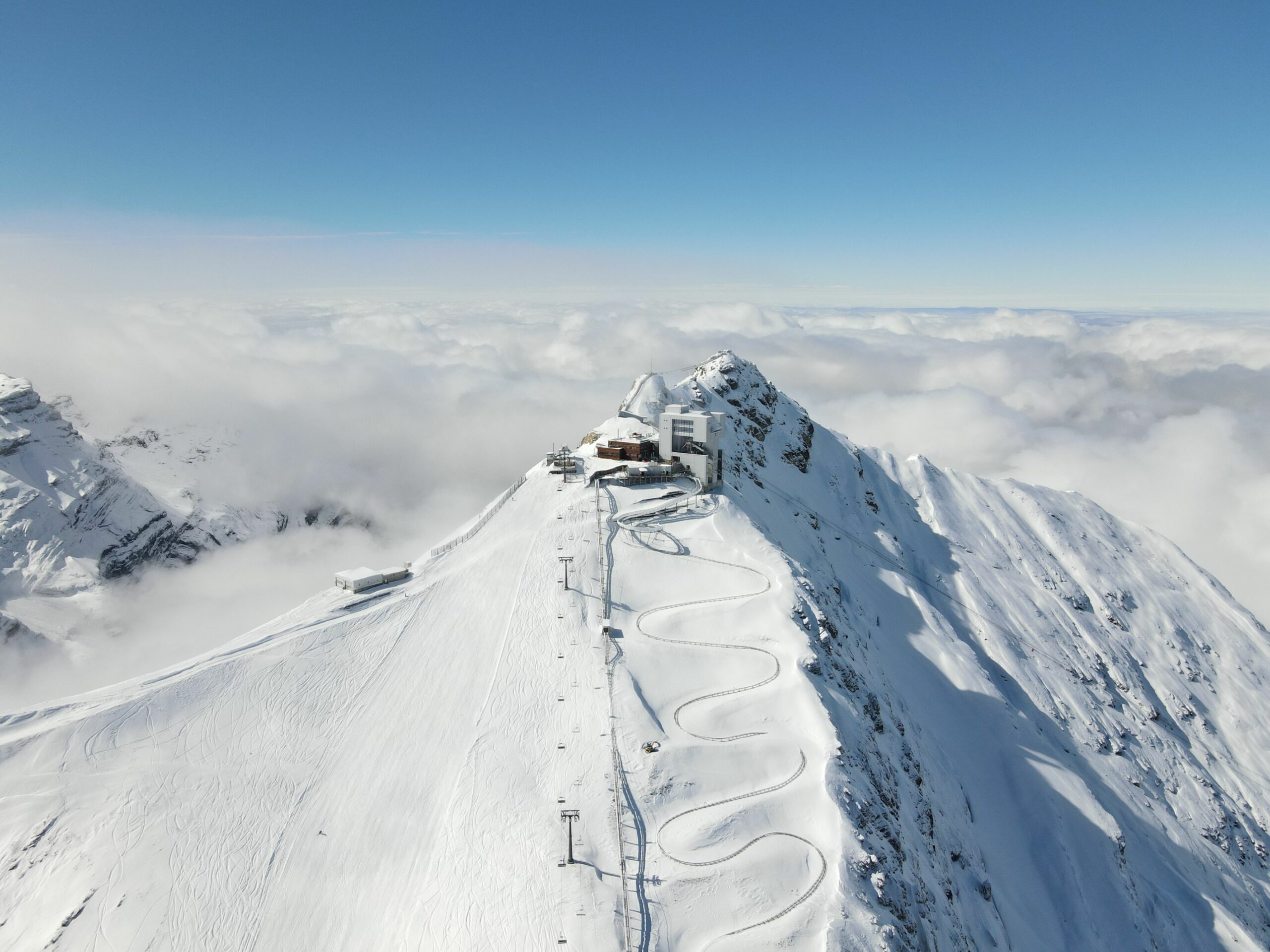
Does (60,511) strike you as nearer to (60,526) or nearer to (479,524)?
(60,526)

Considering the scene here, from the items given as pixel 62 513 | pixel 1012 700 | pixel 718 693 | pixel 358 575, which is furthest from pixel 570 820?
pixel 62 513

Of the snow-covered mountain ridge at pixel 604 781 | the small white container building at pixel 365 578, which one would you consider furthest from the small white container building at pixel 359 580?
the snow-covered mountain ridge at pixel 604 781

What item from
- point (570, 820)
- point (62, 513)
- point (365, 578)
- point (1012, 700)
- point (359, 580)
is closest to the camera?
point (570, 820)

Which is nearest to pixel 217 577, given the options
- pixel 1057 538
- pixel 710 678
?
pixel 710 678

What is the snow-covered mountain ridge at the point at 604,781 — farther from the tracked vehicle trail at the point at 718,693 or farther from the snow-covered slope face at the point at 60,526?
the snow-covered slope face at the point at 60,526

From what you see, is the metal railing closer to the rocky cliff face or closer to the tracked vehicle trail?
the tracked vehicle trail

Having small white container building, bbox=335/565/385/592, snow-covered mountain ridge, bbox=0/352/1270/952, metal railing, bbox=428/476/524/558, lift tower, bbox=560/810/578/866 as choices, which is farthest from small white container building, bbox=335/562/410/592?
lift tower, bbox=560/810/578/866
